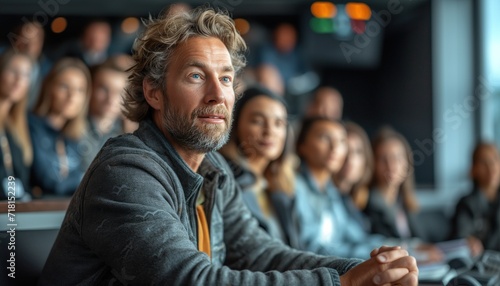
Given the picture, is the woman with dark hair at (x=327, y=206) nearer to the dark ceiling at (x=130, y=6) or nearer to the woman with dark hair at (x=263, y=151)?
the woman with dark hair at (x=263, y=151)

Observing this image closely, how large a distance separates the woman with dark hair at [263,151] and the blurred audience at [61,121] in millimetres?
780

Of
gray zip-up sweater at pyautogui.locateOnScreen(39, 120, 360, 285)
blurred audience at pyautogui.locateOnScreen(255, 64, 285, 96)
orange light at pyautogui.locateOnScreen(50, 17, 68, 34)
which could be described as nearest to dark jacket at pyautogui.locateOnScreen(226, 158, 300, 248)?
gray zip-up sweater at pyautogui.locateOnScreen(39, 120, 360, 285)

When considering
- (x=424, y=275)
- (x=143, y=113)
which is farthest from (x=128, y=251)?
(x=424, y=275)

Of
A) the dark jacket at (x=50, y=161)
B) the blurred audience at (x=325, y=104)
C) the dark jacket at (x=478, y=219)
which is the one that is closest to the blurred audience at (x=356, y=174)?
the dark jacket at (x=478, y=219)

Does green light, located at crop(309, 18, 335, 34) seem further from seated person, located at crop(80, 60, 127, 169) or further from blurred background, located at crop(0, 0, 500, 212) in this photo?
seated person, located at crop(80, 60, 127, 169)

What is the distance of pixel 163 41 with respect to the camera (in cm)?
118

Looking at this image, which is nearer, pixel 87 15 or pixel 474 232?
pixel 474 232

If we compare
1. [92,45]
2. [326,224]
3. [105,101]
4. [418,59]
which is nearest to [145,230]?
[326,224]

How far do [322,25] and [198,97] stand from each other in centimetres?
343

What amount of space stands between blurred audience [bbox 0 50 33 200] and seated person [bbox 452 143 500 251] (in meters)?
1.82

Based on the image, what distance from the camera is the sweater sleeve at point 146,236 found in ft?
3.13

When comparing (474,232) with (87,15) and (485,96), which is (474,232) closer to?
(485,96)

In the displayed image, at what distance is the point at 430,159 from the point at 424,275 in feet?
8.90

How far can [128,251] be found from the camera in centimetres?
97
